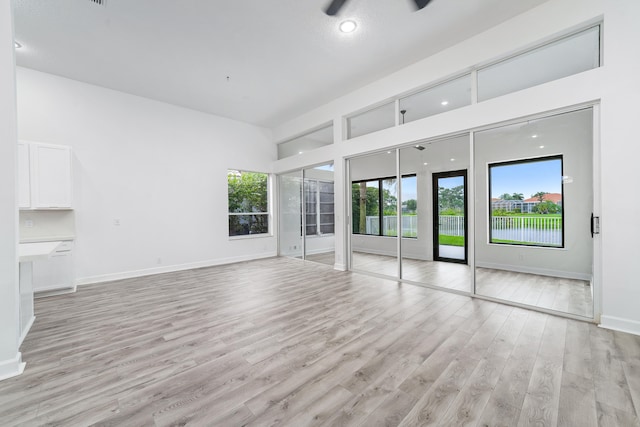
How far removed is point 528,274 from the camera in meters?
4.02

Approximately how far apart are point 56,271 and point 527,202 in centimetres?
718

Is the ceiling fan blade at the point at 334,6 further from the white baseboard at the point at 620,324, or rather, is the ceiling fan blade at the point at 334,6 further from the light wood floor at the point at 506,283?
the white baseboard at the point at 620,324

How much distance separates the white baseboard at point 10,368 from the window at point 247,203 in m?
4.68

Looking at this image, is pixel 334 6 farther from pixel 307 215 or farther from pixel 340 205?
pixel 307 215

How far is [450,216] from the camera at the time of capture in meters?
4.34

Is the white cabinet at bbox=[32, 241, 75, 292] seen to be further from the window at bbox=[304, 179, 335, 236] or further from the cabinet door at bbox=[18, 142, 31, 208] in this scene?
the window at bbox=[304, 179, 335, 236]

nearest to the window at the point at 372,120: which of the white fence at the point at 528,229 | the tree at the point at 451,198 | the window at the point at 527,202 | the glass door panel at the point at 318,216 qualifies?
the glass door panel at the point at 318,216

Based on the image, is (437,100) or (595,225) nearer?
(595,225)

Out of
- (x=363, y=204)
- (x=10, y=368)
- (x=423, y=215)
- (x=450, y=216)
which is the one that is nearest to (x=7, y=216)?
(x=10, y=368)

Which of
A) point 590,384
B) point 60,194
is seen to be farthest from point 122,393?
point 60,194

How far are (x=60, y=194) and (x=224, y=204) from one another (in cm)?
297

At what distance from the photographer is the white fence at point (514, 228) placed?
3.46 meters

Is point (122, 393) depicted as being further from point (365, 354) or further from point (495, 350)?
point (495, 350)

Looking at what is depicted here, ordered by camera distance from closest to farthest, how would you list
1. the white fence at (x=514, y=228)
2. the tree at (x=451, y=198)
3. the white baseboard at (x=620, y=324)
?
the white baseboard at (x=620, y=324), the white fence at (x=514, y=228), the tree at (x=451, y=198)
